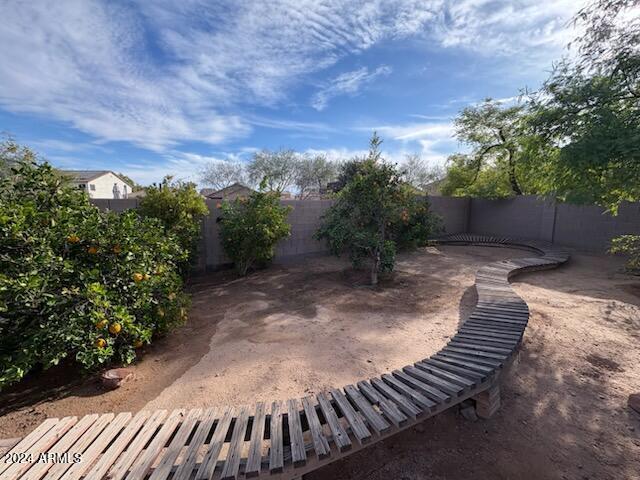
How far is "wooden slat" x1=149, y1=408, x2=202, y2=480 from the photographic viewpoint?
142 centimetres

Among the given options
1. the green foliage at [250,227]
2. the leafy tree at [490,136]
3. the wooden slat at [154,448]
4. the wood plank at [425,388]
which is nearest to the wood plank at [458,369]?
the wood plank at [425,388]

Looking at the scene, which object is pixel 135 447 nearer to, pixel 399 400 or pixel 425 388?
pixel 399 400

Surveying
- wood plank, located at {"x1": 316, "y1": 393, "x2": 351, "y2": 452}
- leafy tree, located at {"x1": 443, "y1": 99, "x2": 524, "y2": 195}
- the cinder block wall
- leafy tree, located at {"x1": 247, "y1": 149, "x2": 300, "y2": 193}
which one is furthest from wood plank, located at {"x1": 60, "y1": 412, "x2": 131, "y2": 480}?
leafy tree, located at {"x1": 247, "y1": 149, "x2": 300, "y2": 193}

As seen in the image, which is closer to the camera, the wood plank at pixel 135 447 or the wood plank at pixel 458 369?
the wood plank at pixel 135 447

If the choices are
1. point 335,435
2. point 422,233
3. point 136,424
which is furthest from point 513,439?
point 422,233

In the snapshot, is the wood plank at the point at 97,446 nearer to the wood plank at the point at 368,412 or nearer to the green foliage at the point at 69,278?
the green foliage at the point at 69,278

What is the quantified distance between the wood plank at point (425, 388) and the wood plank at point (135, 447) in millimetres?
1610

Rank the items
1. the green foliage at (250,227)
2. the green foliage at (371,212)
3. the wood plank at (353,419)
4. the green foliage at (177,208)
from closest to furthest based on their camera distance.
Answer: the wood plank at (353,419) → the green foliage at (177,208) → the green foliage at (371,212) → the green foliage at (250,227)

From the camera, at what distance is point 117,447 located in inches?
62.6

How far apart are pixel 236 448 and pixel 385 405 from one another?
0.90m

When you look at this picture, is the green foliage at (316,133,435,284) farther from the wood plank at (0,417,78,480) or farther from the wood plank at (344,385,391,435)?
the wood plank at (0,417,78,480)

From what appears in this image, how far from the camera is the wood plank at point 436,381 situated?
77.0 inches

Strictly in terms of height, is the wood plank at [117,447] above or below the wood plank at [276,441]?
below

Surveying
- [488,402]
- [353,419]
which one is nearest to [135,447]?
[353,419]
